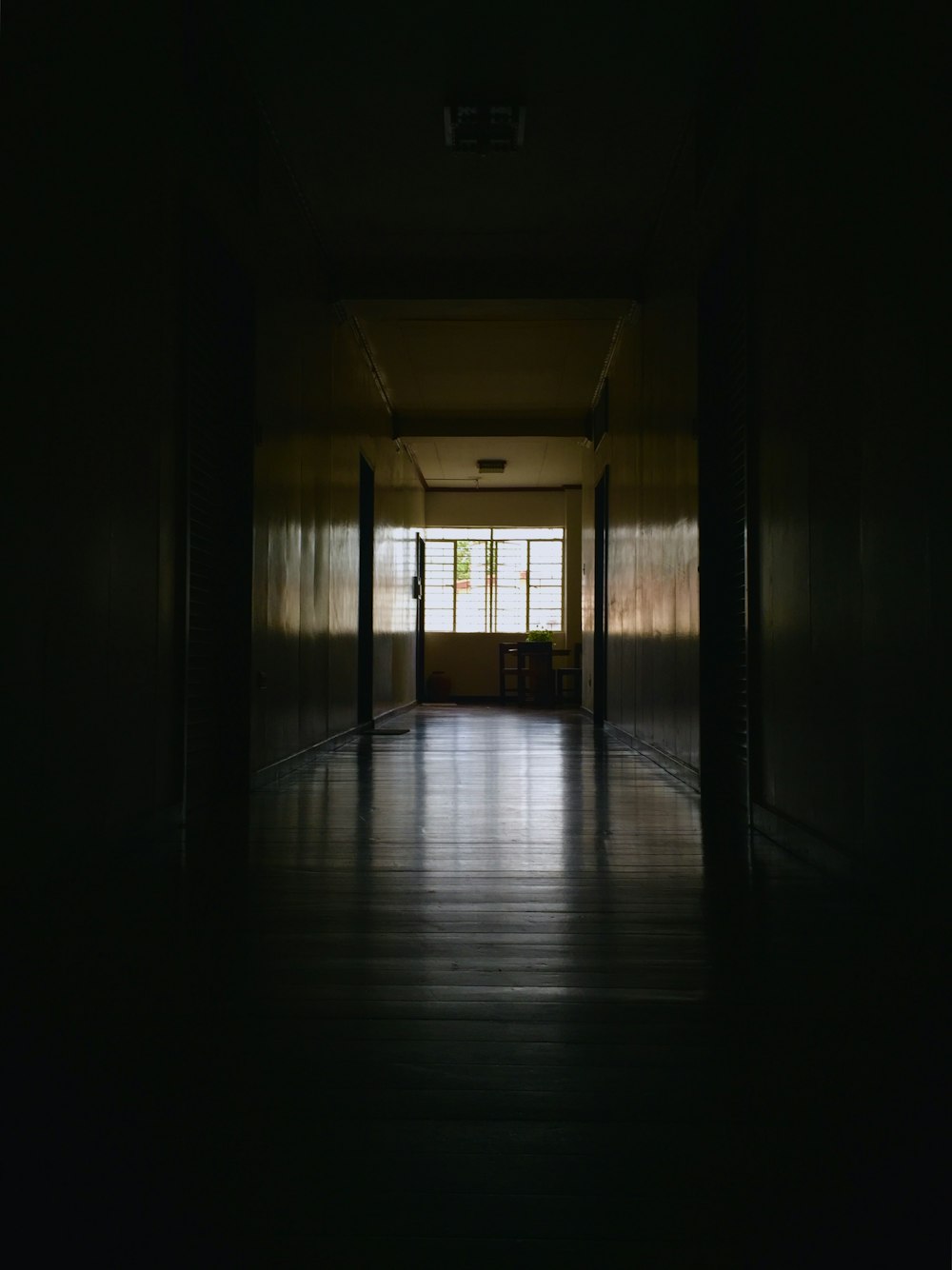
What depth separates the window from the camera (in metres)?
14.5

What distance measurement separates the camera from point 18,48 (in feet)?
6.75

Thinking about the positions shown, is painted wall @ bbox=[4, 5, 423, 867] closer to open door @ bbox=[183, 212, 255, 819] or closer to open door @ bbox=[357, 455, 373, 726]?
open door @ bbox=[183, 212, 255, 819]

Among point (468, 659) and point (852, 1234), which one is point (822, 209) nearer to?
point (852, 1234)

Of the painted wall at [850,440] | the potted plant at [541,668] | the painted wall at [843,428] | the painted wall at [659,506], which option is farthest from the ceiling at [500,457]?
the painted wall at [850,440]

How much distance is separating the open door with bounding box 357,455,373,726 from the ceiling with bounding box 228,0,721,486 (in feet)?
4.10

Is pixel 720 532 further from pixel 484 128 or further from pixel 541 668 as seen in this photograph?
pixel 541 668

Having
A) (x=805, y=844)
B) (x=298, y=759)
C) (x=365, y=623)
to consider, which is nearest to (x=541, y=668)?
(x=365, y=623)

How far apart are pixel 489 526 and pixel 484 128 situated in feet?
32.3

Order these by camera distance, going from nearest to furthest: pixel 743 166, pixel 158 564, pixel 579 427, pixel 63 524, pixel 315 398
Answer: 1. pixel 63 524
2. pixel 158 564
3. pixel 743 166
4. pixel 315 398
5. pixel 579 427

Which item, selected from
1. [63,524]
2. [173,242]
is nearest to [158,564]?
[63,524]

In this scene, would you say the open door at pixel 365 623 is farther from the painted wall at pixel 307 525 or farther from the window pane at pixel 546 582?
the window pane at pixel 546 582

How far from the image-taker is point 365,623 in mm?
8062

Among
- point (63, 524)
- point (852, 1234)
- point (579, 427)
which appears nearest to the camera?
point (852, 1234)

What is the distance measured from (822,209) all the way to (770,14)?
3.40 ft
